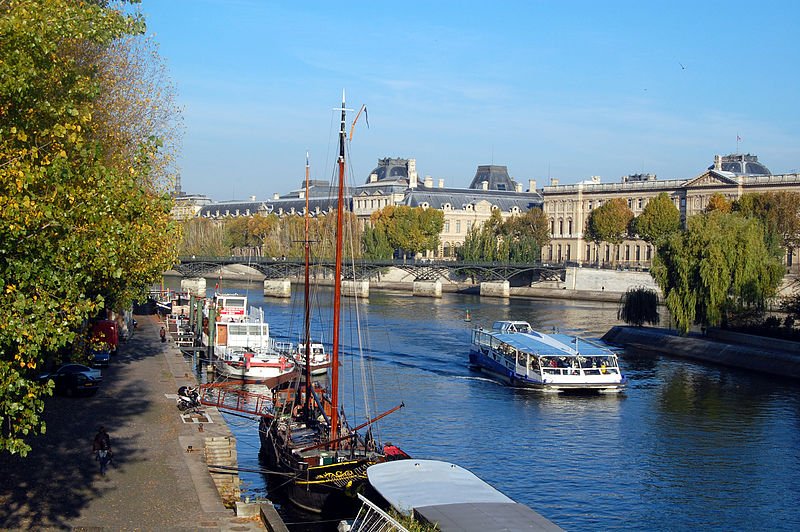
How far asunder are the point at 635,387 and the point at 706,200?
77.7 metres

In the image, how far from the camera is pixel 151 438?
1018 inches

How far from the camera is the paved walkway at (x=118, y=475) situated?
1898 centimetres

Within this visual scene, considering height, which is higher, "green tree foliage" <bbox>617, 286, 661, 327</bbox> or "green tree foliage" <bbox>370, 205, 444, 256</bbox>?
"green tree foliage" <bbox>370, 205, 444, 256</bbox>

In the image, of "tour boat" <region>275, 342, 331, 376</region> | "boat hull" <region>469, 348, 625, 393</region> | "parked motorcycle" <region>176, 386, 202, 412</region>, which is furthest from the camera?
"tour boat" <region>275, 342, 331, 376</region>

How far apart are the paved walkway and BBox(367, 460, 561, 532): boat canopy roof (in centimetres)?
283

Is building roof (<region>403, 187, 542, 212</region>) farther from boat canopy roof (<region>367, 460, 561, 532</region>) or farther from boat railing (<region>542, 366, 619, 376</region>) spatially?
boat canopy roof (<region>367, 460, 561, 532</region>)

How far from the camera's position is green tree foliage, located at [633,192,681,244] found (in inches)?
4286

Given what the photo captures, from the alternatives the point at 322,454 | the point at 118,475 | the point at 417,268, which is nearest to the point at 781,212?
the point at 417,268

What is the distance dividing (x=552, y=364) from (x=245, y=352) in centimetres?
1373

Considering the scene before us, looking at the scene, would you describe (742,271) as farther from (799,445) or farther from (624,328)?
(799,445)

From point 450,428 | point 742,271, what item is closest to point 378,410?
point 450,428

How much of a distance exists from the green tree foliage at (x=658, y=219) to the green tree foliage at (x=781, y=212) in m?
10.1

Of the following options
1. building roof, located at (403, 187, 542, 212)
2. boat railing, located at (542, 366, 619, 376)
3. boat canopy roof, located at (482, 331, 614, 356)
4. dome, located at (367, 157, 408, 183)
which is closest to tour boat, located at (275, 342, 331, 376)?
boat canopy roof, located at (482, 331, 614, 356)

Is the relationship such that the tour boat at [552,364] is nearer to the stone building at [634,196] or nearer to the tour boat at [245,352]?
the tour boat at [245,352]
